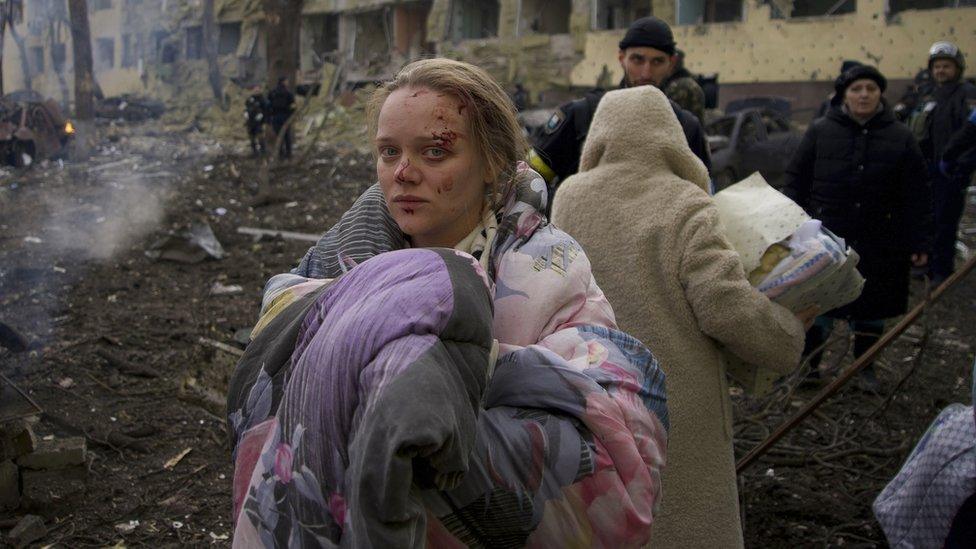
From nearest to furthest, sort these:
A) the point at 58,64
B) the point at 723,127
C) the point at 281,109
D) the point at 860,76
Result: the point at 860,76
the point at 723,127
the point at 281,109
the point at 58,64

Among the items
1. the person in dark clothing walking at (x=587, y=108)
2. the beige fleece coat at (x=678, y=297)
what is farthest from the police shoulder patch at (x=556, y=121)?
the beige fleece coat at (x=678, y=297)

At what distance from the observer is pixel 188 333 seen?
257 inches

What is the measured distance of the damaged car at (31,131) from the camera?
1656cm

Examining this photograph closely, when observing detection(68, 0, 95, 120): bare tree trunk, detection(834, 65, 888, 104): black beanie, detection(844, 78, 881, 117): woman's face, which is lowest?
detection(844, 78, 881, 117): woman's face

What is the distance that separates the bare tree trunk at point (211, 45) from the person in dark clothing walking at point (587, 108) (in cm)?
3849

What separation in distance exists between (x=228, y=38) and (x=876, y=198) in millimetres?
43542

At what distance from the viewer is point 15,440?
365 centimetres

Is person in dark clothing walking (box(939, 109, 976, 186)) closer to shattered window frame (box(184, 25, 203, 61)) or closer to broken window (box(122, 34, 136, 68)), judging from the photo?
shattered window frame (box(184, 25, 203, 61))

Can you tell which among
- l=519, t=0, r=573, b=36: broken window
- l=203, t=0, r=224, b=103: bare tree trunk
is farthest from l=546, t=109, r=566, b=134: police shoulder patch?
l=203, t=0, r=224, b=103: bare tree trunk

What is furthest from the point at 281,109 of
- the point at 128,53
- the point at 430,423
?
the point at 128,53

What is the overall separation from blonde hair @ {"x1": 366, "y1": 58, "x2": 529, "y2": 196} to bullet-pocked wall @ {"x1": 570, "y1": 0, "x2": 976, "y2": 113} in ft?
74.2

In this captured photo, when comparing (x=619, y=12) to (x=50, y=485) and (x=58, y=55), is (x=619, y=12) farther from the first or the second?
(x=50, y=485)

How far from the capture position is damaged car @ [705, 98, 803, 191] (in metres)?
12.4

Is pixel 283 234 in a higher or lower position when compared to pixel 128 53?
lower
